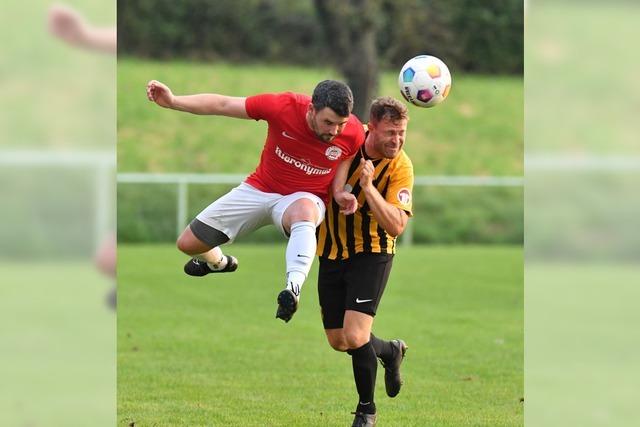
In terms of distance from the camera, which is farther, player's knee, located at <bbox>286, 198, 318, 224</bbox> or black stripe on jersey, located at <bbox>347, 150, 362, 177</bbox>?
black stripe on jersey, located at <bbox>347, 150, 362, 177</bbox>

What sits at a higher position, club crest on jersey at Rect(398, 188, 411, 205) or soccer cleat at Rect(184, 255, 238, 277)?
club crest on jersey at Rect(398, 188, 411, 205)

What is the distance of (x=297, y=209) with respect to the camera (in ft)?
21.6

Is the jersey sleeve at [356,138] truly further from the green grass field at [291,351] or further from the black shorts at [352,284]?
the green grass field at [291,351]

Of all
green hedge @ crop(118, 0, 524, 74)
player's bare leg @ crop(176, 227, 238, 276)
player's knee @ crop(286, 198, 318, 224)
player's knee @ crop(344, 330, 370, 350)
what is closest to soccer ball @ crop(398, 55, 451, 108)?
player's knee @ crop(286, 198, 318, 224)

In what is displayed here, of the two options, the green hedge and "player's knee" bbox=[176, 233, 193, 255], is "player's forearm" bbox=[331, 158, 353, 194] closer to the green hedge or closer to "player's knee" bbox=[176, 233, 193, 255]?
"player's knee" bbox=[176, 233, 193, 255]

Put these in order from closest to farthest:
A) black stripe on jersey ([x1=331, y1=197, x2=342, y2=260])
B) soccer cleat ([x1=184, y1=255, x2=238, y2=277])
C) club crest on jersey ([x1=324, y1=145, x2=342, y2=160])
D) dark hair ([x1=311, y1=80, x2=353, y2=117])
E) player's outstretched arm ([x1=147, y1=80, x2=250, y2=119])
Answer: dark hair ([x1=311, y1=80, x2=353, y2=117]) → player's outstretched arm ([x1=147, y1=80, x2=250, y2=119]) → club crest on jersey ([x1=324, y1=145, x2=342, y2=160]) → black stripe on jersey ([x1=331, y1=197, x2=342, y2=260]) → soccer cleat ([x1=184, y1=255, x2=238, y2=277])

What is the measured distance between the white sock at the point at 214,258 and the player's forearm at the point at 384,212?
1.72 metres

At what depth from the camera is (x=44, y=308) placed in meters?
2.57

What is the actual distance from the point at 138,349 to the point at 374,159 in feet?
14.5

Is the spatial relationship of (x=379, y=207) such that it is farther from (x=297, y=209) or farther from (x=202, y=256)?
(x=202, y=256)

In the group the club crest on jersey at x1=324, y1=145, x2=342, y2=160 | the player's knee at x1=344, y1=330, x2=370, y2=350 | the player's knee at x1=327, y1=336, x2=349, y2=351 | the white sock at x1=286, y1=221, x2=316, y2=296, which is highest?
the club crest on jersey at x1=324, y1=145, x2=342, y2=160

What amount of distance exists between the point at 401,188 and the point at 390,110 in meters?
0.60

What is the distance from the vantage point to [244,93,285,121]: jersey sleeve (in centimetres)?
667

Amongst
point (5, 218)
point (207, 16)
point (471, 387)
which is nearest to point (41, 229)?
point (5, 218)
